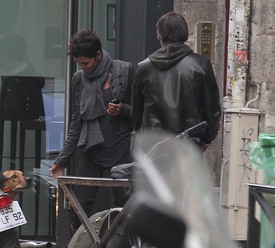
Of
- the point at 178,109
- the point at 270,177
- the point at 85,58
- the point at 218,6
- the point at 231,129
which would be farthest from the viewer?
the point at 218,6

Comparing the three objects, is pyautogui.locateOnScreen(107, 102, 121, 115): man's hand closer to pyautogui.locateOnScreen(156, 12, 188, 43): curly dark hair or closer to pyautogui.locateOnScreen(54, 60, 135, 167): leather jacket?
pyautogui.locateOnScreen(54, 60, 135, 167): leather jacket

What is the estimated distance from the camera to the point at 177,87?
241 inches

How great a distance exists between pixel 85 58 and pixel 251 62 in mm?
1546

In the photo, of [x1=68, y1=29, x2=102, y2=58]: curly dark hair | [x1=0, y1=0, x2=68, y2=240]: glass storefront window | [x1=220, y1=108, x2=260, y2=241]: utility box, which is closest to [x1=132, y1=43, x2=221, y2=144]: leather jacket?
[x1=68, y1=29, x2=102, y2=58]: curly dark hair

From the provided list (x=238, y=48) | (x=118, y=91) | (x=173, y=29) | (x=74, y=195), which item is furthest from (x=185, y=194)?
(x=238, y=48)

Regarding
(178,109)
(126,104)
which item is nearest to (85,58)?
(126,104)

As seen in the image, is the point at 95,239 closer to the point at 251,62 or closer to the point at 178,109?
the point at 178,109

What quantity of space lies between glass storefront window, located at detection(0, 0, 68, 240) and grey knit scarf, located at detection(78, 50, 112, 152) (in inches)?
66.6

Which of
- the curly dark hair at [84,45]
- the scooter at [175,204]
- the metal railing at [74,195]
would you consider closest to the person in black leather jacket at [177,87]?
the metal railing at [74,195]

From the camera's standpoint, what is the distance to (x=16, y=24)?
8.71 metres

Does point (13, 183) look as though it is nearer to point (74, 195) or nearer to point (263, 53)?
point (74, 195)

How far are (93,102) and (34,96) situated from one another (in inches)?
70.6

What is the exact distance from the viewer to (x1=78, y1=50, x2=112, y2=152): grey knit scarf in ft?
22.9

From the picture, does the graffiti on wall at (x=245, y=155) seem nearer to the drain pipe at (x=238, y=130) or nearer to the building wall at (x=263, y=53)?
the drain pipe at (x=238, y=130)
